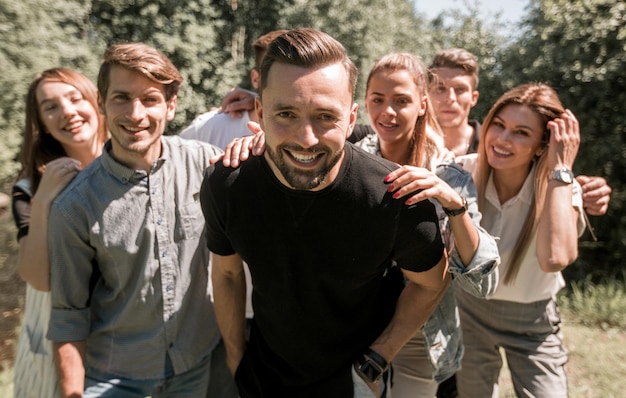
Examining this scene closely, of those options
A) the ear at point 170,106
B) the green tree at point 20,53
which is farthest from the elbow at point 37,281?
the green tree at point 20,53

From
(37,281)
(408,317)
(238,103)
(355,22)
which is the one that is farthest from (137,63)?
(355,22)

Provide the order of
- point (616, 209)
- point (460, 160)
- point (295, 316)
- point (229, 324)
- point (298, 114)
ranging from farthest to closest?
point (616, 209) → point (460, 160) → point (229, 324) → point (295, 316) → point (298, 114)

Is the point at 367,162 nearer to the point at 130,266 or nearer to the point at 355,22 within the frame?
the point at 130,266

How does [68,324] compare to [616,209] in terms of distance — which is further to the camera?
[616,209]

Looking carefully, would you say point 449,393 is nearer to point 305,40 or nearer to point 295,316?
point 295,316

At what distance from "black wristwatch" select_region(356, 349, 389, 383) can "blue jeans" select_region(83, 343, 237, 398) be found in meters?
0.97

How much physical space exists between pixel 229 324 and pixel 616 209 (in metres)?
6.79

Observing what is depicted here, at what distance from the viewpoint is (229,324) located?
2.64 metres

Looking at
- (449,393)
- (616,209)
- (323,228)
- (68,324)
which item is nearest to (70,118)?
(68,324)

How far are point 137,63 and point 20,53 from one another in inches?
246

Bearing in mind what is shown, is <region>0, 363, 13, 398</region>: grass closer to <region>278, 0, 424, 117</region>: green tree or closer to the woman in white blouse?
the woman in white blouse

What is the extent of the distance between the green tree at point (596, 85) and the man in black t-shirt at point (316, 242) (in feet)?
19.4

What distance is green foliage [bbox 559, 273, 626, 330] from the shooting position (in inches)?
234

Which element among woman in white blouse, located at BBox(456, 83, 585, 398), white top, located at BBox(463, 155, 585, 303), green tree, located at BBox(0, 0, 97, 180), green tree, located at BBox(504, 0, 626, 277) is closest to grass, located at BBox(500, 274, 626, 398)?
green tree, located at BBox(504, 0, 626, 277)
